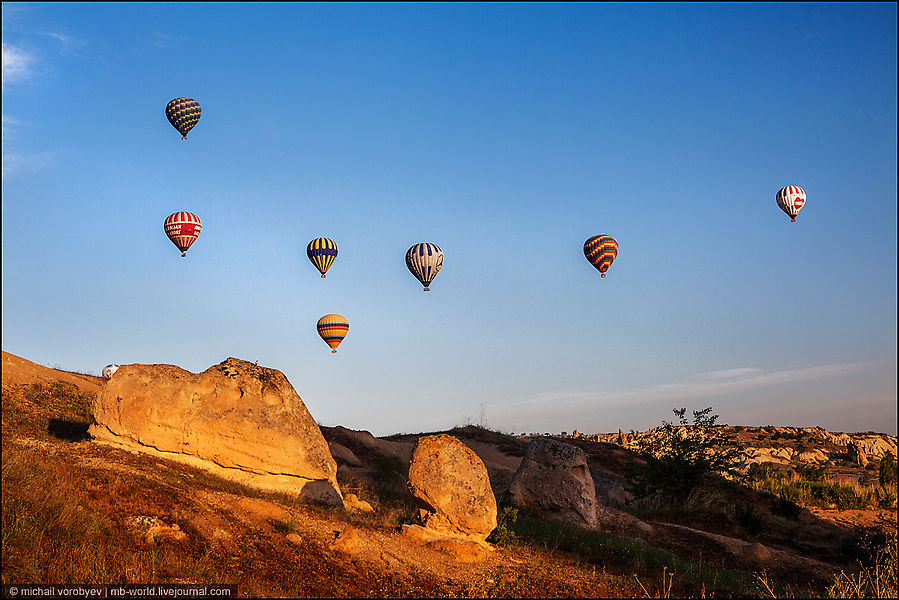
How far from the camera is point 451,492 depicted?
44.3 feet

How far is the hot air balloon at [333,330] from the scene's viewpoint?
114ft

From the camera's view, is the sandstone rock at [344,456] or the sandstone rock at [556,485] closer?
the sandstone rock at [556,485]

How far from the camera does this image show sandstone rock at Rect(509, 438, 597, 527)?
769 inches

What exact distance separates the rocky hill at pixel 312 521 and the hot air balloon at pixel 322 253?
1183 cm

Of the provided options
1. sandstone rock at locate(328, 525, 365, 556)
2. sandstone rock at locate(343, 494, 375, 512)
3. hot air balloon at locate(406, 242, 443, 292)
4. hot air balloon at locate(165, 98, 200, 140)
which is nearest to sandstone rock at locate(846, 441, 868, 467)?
hot air balloon at locate(406, 242, 443, 292)

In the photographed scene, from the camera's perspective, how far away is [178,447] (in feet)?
54.4

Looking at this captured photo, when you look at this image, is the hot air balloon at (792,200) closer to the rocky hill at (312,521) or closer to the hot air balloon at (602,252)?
the hot air balloon at (602,252)

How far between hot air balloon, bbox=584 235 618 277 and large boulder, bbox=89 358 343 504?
1931cm

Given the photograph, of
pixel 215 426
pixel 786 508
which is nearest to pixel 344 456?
pixel 215 426

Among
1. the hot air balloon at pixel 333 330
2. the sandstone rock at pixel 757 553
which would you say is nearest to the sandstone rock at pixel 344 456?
the hot air balloon at pixel 333 330

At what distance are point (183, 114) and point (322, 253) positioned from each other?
11.0 metres

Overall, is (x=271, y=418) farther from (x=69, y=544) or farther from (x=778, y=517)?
(x=778, y=517)

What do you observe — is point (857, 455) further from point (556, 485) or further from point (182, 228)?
point (182, 228)

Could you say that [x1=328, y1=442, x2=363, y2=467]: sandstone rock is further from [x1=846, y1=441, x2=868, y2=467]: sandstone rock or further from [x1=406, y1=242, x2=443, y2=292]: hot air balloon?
[x1=846, y1=441, x2=868, y2=467]: sandstone rock
